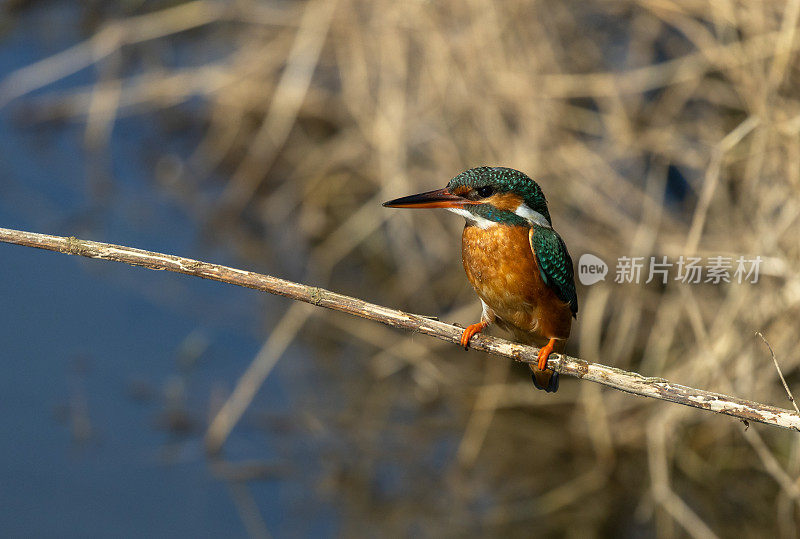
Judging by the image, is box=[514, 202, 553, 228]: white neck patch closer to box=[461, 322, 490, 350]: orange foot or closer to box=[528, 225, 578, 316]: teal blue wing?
box=[528, 225, 578, 316]: teal blue wing

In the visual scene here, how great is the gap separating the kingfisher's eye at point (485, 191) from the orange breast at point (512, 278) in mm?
82

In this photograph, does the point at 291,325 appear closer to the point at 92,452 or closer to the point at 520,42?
the point at 92,452

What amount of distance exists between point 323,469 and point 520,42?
6.83 feet

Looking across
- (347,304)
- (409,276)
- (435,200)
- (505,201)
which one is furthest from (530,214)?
(409,276)

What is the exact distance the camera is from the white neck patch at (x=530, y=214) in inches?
89.1

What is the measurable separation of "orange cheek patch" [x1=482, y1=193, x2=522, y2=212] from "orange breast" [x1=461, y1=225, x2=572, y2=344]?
5 cm

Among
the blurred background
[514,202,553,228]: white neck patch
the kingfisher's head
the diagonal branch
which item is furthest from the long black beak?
the blurred background

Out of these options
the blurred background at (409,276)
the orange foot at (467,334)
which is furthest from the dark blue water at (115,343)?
the orange foot at (467,334)

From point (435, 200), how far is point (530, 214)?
26 cm

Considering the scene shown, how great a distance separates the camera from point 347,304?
1.92 meters

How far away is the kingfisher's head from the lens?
2.23 metres

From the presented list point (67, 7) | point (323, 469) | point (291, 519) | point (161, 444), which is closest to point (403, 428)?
point (323, 469)

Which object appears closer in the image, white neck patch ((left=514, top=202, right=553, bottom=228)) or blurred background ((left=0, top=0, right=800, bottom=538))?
white neck patch ((left=514, top=202, right=553, bottom=228))

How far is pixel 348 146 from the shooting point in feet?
16.5
